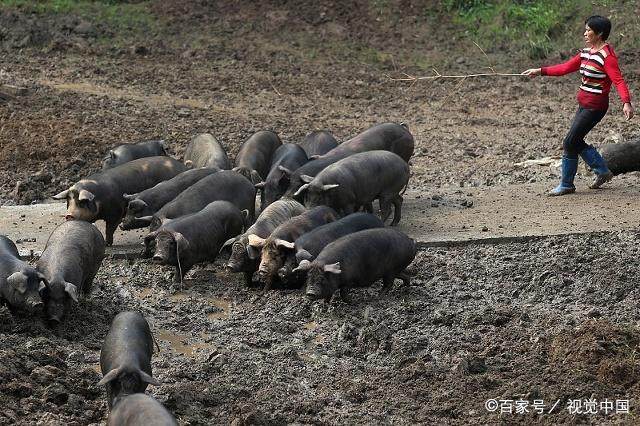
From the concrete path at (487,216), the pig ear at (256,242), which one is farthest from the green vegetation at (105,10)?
the pig ear at (256,242)

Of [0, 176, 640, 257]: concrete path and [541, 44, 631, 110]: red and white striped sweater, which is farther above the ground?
[541, 44, 631, 110]: red and white striped sweater

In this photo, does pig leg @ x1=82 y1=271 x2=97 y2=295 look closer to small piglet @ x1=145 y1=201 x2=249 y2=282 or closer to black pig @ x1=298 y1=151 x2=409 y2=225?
small piglet @ x1=145 y1=201 x2=249 y2=282

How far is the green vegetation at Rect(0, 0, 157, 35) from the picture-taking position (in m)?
18.2

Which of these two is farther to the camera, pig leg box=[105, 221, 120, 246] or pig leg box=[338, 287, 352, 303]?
pig leg box=[105, 221, 120, 246]

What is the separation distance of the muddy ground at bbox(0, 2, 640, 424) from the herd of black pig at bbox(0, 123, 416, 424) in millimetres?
230

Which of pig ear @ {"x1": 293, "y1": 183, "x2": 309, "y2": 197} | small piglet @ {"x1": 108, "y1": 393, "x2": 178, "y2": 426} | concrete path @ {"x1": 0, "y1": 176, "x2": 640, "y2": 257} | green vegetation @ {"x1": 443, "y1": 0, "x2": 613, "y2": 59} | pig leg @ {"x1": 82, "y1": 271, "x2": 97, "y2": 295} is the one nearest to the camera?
small piglet @ {"x1": 108, "y1": 393, "x2": 178, "y2": 426}

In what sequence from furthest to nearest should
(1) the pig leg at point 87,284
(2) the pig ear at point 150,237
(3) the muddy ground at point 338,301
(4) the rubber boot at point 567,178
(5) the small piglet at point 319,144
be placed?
(5) the small piglet at point 319,144 → (4) the rubber boot at point 567,178 → (2) the pig ear at point 150,237 → (1) the pig leg at point 87,284 → (3) the muddy ground at point 338,301

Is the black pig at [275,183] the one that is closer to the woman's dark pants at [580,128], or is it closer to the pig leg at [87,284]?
the pig leg at [87,284]

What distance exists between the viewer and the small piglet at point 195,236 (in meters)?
9.17

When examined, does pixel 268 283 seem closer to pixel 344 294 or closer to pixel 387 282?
pixel 344 294

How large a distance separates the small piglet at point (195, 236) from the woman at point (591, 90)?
286 centimetres

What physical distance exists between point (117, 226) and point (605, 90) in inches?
177

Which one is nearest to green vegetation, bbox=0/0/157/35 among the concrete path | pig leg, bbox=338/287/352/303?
the concrete path

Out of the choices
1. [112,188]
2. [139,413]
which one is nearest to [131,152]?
[112,188]
